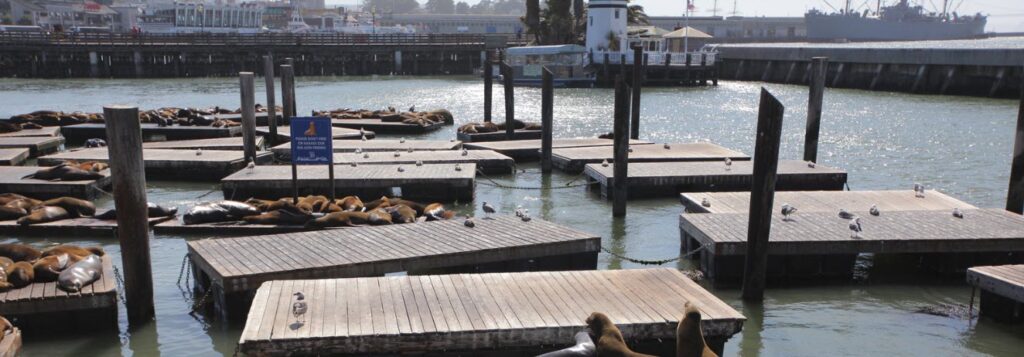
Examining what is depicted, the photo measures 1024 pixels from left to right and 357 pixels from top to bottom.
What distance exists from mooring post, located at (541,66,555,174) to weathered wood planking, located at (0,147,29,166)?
31.6 feet

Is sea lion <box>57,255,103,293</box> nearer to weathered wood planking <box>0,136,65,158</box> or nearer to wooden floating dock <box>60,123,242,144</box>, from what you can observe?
weathered wood planking <box>0,136,65,158</box>

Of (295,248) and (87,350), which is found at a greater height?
(295,248)

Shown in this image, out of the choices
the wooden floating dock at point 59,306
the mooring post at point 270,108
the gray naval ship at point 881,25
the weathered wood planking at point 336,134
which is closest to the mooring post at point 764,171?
the wooden floating dock at point 59,306

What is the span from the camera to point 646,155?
15.8 metres

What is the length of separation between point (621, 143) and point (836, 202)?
9.86 feet

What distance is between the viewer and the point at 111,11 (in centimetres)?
10838

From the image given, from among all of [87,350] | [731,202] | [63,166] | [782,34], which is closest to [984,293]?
[731,202]

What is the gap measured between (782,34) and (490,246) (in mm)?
148510

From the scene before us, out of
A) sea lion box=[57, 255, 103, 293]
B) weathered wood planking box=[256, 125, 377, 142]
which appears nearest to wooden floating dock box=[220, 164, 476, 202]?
sea lion box=[57, 255, 103, 293]

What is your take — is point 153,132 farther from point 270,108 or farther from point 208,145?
point 208,145

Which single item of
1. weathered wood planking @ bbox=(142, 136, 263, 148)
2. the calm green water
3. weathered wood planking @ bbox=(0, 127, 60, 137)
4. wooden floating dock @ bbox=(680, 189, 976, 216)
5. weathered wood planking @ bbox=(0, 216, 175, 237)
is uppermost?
wooden floating dock @ bbox=(680, 189, 976, 216)

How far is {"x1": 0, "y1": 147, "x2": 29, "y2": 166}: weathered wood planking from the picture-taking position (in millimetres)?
14648

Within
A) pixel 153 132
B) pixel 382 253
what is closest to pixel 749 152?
pixel 382 253

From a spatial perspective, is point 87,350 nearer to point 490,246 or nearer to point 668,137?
point 490,246
